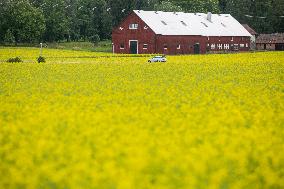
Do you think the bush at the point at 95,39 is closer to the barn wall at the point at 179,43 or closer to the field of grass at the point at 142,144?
the barn wall at the point at 179,43

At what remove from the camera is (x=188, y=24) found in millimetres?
85062

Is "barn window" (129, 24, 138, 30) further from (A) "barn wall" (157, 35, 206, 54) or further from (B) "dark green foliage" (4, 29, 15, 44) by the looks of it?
(B) "dark green foliage" (4, 29, 15, 44)

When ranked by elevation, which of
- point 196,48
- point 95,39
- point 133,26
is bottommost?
point 196,48

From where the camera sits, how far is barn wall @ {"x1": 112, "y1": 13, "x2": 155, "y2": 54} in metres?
78.1

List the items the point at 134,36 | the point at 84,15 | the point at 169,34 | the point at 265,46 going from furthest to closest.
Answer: the point at 265,46
the point at 84,15
the point at 134,36
the point at 169,34

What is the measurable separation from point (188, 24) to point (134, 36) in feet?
35.3

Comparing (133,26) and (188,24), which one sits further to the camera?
(188,24)

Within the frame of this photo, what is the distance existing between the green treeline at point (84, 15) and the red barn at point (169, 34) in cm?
1761

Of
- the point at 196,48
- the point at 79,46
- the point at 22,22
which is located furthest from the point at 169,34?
the point at 22,22

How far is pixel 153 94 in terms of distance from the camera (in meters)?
19.9

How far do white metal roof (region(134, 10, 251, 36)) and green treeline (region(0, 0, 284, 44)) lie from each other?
1930 centimetres

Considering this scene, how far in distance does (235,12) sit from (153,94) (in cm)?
11095

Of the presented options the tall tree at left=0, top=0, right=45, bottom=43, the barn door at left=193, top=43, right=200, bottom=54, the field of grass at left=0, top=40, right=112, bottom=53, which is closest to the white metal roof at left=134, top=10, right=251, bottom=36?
the barn door at left=193, top=43, right=200, bottom=54

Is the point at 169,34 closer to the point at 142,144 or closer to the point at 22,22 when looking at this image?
the point at 22,22
